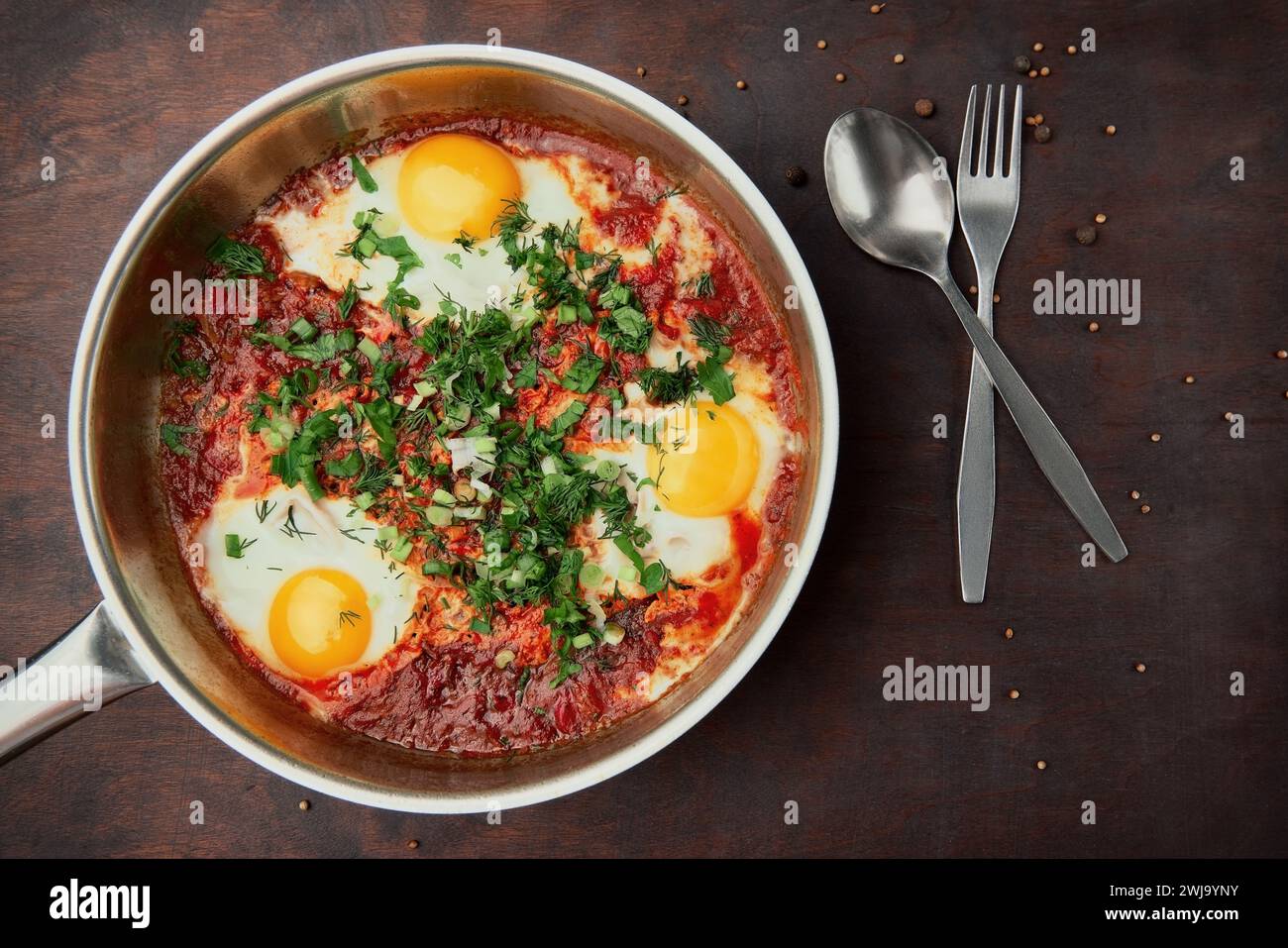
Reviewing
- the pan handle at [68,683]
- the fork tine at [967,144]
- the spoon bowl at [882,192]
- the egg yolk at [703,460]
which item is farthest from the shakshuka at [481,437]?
the fork tine at [967,144]

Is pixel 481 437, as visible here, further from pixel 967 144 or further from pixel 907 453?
pixel 967 144

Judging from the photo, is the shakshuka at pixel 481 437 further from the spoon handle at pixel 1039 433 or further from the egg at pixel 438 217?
the spoon handle at pixel 1039 433

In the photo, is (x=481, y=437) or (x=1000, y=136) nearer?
(x=481, y=437)

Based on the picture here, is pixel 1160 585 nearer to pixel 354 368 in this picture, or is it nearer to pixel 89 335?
pixel 354 368

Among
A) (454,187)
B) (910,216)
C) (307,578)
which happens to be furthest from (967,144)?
(307,578)

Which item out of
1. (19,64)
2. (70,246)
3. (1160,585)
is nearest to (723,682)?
(1160,585)

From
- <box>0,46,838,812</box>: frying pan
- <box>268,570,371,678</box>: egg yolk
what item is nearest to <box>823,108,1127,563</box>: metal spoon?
<box>0,46,838,812</box>: frying pan
